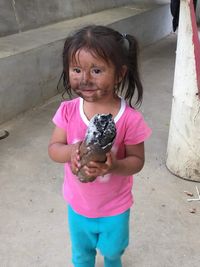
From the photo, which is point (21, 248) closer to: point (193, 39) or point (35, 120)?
point (193, 39)

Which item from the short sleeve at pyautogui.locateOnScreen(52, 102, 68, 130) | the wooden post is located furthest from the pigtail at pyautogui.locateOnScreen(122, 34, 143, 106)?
the wooden post

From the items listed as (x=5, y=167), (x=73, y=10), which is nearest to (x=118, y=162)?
(x=5, y=167)

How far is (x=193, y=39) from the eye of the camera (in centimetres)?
245

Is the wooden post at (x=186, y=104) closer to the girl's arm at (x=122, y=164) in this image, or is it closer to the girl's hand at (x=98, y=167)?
the girl's arm at (x=122, y=164)

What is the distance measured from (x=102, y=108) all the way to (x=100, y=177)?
0.76ft

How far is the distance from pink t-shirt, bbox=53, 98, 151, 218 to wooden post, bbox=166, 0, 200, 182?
3.89 feet

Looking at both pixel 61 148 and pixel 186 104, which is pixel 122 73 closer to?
pixel 61 148

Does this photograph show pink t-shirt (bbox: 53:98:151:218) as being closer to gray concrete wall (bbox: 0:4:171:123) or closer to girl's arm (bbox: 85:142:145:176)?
girl's arm (bbox: 85:142:145:176)

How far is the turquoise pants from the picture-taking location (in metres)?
1.53

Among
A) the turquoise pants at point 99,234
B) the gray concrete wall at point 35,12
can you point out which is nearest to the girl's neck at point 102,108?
the turquoise pants at point 99,234

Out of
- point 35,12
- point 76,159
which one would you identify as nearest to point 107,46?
point 76,159

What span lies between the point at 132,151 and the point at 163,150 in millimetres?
1829

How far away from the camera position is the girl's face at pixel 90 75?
129cm

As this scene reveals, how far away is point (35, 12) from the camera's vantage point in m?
4.53
